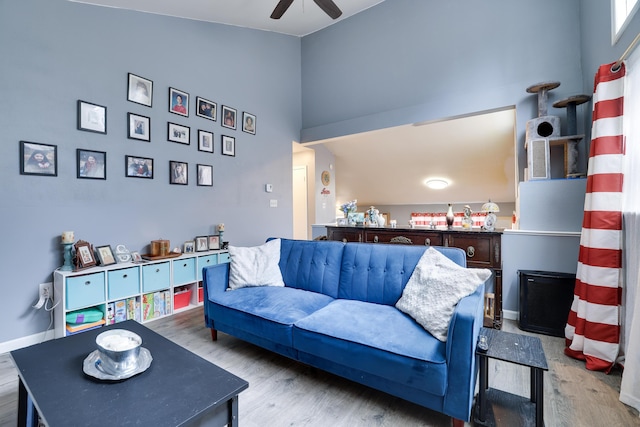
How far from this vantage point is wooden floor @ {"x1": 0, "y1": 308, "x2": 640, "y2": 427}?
4.98 ft

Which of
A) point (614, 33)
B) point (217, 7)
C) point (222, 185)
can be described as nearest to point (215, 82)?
point (217, 7)

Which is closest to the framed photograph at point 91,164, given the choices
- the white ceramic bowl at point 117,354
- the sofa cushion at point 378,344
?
the white ceramic bowl at point 117,354

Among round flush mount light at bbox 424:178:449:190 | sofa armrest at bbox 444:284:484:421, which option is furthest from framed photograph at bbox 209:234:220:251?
round flush mount light at bbox 424:178:449:190

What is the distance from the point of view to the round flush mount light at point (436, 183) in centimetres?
585

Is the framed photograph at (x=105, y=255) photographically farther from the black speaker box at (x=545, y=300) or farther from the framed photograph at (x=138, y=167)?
the black speaker box at (x=545, y=300)

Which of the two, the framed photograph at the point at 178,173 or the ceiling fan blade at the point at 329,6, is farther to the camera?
the framed photograph at the point at 178,173

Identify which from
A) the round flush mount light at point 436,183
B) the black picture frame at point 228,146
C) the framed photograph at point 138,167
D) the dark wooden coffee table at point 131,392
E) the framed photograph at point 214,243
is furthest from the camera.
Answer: the round flush mount light at point 436,183

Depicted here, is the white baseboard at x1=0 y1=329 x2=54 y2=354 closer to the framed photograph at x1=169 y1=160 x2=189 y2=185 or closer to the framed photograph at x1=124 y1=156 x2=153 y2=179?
the framed photograph at x1=124 y1=156 x2=153 y2=179

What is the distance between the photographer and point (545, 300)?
2551 millimetres

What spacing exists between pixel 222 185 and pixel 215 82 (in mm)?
1353

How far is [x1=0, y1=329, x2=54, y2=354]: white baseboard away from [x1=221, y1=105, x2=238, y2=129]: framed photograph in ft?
9.26

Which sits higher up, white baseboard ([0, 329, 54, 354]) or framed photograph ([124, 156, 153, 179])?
framed photograph ([124, 156, 153, 179])

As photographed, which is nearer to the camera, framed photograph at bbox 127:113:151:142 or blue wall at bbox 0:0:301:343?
blue wall at bbox 0:0:301:343

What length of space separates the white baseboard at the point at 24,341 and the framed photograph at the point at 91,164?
139 cm
